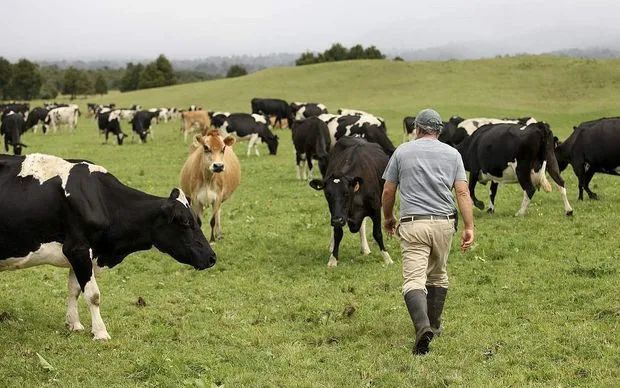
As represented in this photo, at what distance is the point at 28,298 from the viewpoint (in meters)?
10.7

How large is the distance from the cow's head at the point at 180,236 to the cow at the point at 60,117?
44.1 m

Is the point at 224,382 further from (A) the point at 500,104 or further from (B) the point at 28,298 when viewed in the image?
(A) the point at 500,104

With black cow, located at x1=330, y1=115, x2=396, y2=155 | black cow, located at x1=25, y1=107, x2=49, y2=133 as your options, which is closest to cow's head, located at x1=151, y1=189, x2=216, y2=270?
black cow, located at x1=330, y1=115, x2=396, y2=155

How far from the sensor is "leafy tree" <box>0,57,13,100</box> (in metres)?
113

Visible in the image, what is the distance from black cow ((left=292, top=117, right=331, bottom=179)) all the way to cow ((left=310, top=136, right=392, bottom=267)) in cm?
916

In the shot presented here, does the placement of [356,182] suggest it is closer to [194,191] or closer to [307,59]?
[194,191]

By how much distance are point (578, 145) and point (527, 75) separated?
53.7 meters

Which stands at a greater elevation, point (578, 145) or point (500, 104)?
point (578, 145)

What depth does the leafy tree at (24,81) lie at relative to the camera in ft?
374

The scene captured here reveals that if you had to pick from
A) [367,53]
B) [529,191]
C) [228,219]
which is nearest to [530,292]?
[529,191]

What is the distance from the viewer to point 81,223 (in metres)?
8.61

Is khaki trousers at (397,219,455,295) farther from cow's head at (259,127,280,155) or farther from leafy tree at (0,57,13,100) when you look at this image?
leafy tree at (0,57,13,100)

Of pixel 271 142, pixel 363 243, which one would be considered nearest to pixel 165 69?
pixel 271 142

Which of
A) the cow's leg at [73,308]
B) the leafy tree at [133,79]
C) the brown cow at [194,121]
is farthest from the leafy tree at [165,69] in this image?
the cow's leg at [73,308]
